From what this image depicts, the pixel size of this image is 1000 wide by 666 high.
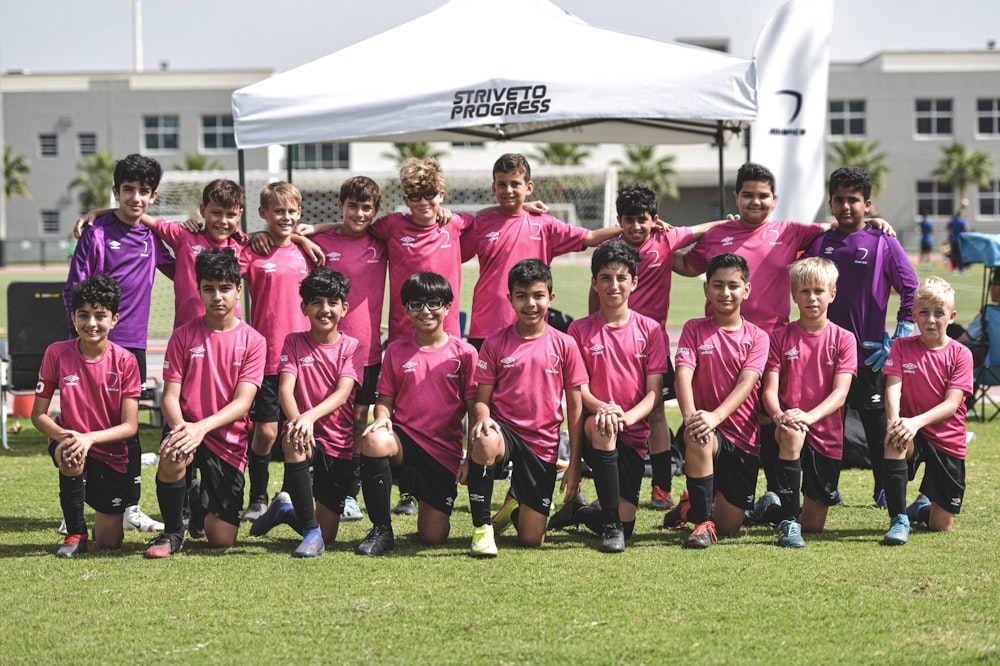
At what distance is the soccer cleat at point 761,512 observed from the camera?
5871mm

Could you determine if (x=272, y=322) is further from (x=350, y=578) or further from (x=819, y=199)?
(x=819, y=199)

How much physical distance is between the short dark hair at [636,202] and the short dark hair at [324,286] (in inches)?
66.1

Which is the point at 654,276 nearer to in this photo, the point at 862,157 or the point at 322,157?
the point at 322,157

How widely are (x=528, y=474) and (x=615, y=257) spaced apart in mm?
1165

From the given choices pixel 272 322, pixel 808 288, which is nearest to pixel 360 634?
pixel 272 322

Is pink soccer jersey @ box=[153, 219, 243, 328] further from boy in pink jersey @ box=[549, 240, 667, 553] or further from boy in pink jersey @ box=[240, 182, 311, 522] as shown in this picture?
boy in pink jersey @ box=[549, 240, 667, 553]

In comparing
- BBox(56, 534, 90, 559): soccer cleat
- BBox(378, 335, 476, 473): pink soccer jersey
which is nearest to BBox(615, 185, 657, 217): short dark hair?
BBox(378, 335, 476, 473): pink soccer jersey

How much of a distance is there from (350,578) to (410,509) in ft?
5.40

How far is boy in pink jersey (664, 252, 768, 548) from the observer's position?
5.36 m

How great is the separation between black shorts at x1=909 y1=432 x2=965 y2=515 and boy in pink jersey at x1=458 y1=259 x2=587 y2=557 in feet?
6.05

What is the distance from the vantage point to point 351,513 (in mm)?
6184

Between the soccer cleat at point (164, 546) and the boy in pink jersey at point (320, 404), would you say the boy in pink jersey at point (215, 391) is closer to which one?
the soccer cleat at point (164, 546)

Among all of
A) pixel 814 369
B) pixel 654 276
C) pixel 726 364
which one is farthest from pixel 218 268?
pixel 814 369

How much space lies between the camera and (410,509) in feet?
20.8
